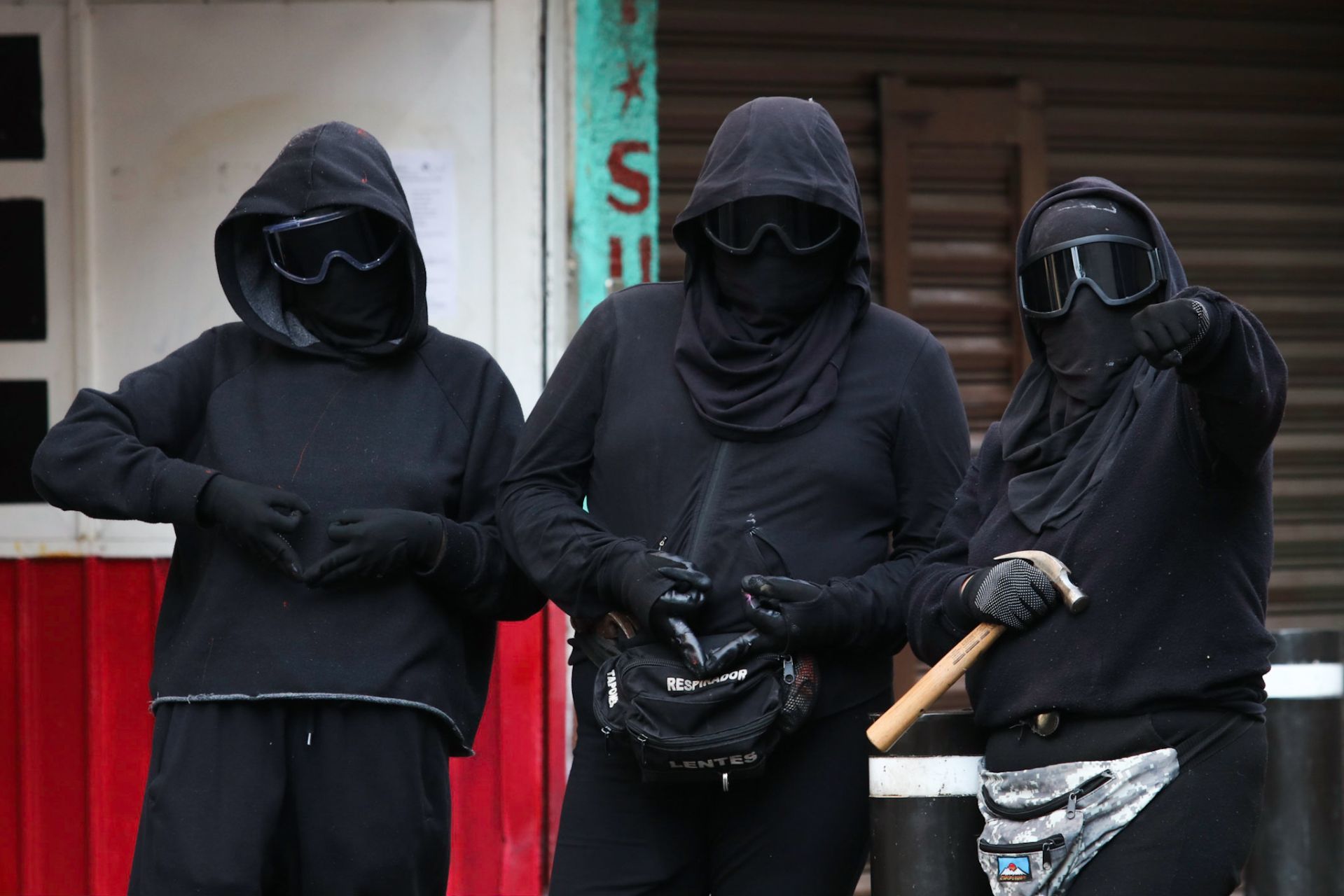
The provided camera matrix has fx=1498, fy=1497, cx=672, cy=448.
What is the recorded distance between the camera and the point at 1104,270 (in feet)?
8.36

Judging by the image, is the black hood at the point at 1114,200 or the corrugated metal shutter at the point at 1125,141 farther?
the corrugated metal shutter at the point at 1125,141

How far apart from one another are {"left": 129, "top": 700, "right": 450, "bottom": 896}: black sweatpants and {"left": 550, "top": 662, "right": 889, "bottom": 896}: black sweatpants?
33cm

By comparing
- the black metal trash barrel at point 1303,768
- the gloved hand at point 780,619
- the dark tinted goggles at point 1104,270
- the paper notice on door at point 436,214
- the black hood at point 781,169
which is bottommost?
the black metal trash barrel at point 1303,768

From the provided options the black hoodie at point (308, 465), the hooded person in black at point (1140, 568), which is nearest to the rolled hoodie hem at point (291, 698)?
the black hoodie at point (308, 465)

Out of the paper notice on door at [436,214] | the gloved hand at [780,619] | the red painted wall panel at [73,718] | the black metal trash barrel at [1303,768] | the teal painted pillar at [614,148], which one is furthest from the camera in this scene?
the teal painted pillar at [614,148]

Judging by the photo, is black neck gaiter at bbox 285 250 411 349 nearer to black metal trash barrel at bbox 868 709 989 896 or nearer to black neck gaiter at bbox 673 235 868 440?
black neck gaiter at bbox 673 235 868 440

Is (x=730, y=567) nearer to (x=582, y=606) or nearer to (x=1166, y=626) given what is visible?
(x=582, y=606)

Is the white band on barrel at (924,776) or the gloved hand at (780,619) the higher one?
the gloved hand at (780,619)

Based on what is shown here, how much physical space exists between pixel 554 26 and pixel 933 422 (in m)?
2.23

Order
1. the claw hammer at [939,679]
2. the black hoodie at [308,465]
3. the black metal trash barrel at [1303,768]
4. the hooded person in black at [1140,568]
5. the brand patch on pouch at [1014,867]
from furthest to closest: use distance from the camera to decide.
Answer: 1. the black metal trash barrel at [1303,768]
2. the black hoodie at [308,465]
3. the claw hammer at [939,679]
4. the brand patch on pouch at [1014,867]
5. the hooded person in black at [1140,568]

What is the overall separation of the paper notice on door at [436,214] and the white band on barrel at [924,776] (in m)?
2.30

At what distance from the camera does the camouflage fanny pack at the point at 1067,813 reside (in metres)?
2.34

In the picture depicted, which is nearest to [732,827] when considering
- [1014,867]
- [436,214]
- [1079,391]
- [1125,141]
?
[1014,867]

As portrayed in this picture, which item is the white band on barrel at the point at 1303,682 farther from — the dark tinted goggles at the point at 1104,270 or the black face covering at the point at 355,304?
the black face covering at the point at 355,304
